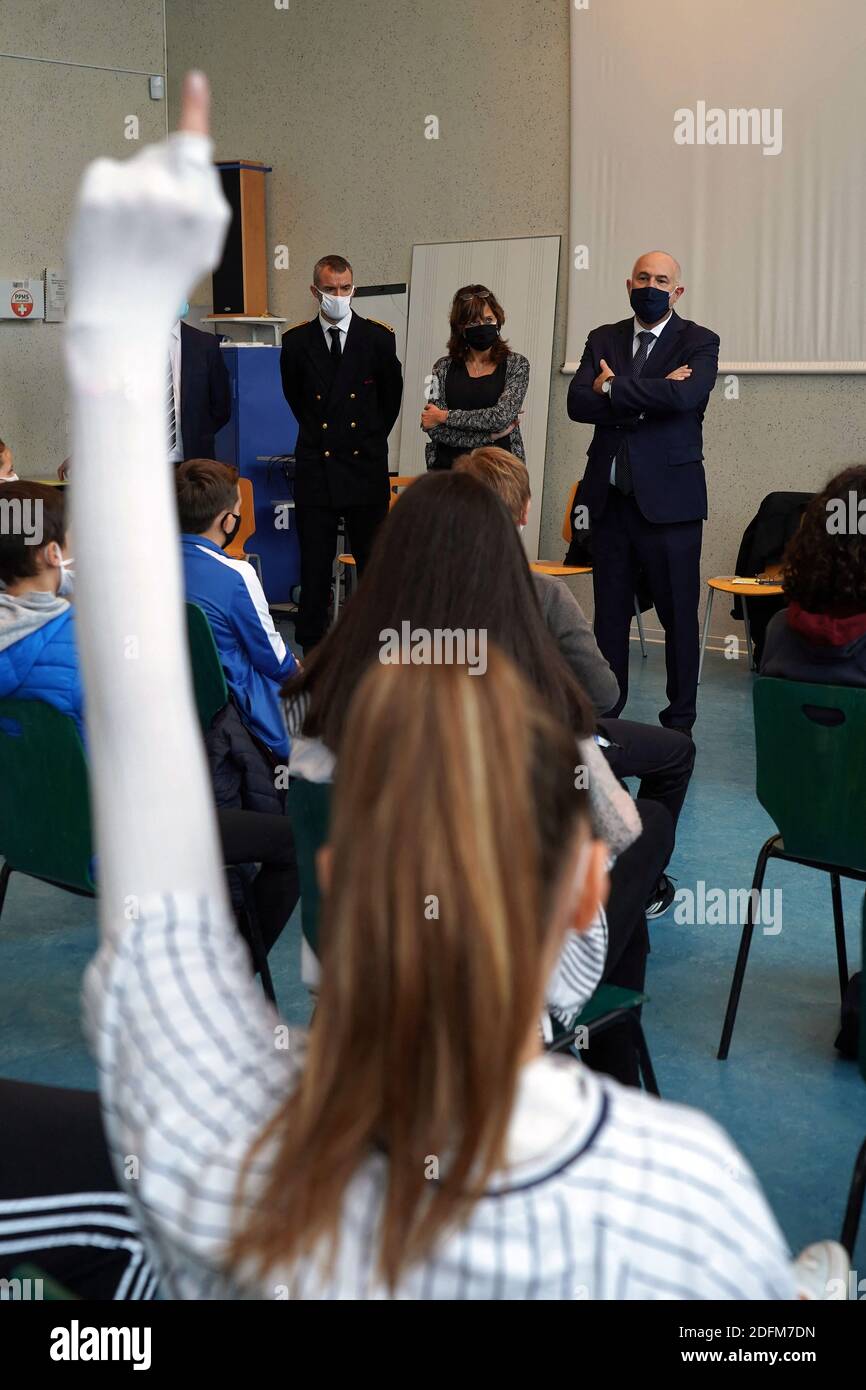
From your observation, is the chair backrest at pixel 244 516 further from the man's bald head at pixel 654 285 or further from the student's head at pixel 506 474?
the student's head at pixel 506 474

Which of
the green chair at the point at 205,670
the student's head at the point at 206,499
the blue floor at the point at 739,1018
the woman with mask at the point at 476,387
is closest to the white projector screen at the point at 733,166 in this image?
the woman with mask at the point at 476,387

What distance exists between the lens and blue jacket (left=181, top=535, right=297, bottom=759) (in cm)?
299

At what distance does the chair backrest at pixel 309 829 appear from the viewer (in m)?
1.93

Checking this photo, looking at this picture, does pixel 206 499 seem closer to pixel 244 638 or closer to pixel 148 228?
pixel 244 638

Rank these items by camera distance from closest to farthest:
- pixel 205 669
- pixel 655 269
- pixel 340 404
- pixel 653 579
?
pixel 205 669
pixel 655 269
pixel 653 579
pixel 340 404

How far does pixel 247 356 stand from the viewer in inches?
311

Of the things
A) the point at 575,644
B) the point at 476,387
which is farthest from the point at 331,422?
the point at 575,644

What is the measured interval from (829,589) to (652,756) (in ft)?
2.03

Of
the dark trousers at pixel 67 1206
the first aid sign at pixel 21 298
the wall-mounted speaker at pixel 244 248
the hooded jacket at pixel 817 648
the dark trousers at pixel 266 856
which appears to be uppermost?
the wall-mounted speaker at pixel 244 248

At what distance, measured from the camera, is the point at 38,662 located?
8.49ft

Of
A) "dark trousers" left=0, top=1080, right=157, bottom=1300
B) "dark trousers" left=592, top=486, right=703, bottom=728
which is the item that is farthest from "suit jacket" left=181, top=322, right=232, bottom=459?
"dark trousers" left=0, top=1080, right=157, bottom=1300

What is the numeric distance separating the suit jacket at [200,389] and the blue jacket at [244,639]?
154 inches
